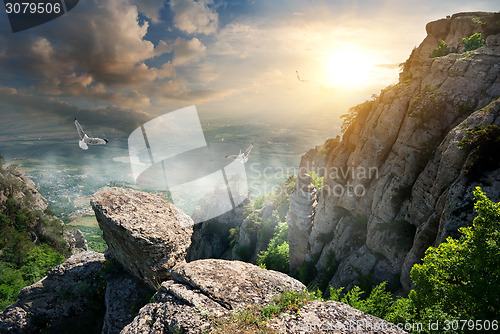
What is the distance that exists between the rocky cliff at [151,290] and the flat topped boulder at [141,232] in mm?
60

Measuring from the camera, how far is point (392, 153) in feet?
66.9

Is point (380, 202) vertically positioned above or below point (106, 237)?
above

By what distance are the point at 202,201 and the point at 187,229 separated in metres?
54.1

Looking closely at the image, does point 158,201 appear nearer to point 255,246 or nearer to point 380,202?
point 380,202

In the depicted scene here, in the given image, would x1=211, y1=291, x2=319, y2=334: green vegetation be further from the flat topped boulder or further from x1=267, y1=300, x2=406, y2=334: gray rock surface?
the flat topped boulder

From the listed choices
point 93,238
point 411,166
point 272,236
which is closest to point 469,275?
point 411,166

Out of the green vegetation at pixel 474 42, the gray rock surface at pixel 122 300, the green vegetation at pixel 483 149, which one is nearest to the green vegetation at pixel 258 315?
the gray rock surface at pixel 122 300


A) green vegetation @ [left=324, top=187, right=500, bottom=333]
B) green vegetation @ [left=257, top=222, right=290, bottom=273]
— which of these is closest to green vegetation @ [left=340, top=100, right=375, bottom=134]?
green vegetation @ [left=324, top=187, right=500, bottom=333]

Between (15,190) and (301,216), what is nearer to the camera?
(301,216)

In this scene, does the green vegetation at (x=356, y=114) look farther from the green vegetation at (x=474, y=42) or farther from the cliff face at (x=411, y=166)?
the green vegetation at (x=474, y=42)

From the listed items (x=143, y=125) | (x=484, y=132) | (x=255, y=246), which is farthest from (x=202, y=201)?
(x=484, y=132)

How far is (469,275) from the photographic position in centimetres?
842

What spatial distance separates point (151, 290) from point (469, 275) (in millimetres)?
17890

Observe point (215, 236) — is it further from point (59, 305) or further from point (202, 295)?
point (202, 295)
